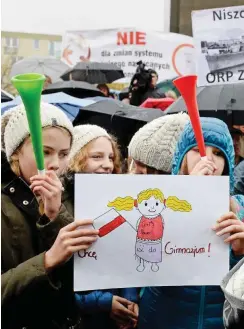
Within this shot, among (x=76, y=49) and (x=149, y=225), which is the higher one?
(x=76, y=49)

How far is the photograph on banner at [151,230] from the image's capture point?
7.86ft

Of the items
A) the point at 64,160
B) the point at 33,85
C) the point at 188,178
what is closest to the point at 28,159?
the point at 64,160

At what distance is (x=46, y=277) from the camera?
243 cm

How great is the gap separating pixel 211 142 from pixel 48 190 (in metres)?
0.74

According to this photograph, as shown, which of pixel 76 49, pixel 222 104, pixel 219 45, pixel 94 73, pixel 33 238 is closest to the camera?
pixel 33 238

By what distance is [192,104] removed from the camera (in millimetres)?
2703

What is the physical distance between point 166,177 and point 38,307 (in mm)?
648

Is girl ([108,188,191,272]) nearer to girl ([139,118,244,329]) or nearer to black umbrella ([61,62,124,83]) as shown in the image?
girl ([139,118,244,329])

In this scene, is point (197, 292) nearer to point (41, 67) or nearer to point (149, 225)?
point (149, 225)

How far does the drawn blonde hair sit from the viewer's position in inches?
95.3

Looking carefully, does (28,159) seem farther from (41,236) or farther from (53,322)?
(53,322)

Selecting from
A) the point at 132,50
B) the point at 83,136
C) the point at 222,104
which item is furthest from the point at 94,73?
the point at 83,136

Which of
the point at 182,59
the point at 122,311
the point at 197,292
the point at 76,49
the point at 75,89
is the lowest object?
the point at 122,311

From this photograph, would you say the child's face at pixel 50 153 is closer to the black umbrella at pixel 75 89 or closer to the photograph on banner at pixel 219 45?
the photograph on banner at pixel 219 45
